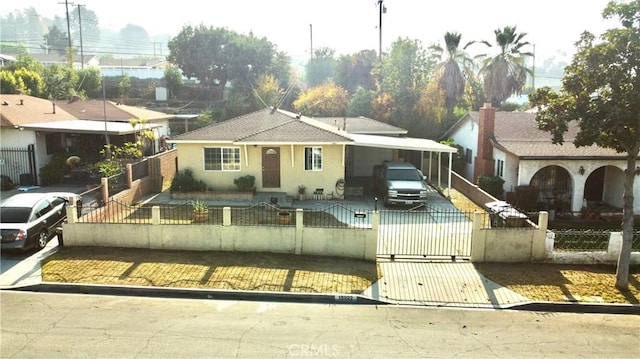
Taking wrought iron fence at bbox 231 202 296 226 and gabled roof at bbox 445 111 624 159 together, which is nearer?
wrought iron fence at bbox 231 202 296 226

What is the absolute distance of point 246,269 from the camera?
13117 mm

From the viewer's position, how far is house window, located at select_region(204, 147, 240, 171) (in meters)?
21.8

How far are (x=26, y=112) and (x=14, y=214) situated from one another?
1331 cm

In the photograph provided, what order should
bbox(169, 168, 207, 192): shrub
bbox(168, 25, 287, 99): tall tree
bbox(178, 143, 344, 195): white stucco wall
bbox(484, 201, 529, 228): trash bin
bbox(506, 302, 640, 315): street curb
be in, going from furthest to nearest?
bbox(168, 25, 287, 99): tall tree → bbox(178, 143, 344, 195): white stucco wall → bbox(169, 168, 207, 192): shrub → bbox(484, 201, 529, 228): trash bin → bbox(506, 302, 640, 315): street curb

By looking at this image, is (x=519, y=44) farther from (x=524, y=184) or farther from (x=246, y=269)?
(x=246, y=269)

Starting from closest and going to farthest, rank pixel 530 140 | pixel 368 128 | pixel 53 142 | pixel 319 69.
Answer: pixel 530 140 → pixel 53 142 → pixel 368 128 → pixel 319 69

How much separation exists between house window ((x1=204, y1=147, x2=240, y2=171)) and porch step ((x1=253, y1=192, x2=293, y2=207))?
1648 millimetres

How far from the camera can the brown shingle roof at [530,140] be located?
814 inches

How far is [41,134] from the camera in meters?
23.8

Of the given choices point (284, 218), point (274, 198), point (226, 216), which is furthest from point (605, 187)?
point (226, 216)

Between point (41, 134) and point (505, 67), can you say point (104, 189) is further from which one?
point (505, 67)

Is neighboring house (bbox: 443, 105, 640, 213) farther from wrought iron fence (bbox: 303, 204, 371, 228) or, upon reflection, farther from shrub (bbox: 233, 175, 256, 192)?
shrub (bbox: 233, 175, 256, 192)

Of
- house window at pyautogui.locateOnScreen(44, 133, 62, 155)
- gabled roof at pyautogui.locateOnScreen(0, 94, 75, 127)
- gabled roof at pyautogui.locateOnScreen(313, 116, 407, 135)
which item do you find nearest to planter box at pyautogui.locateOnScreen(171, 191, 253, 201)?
gabled roof at pyautogui.locateOnScreen(313, 116, 407, 135)

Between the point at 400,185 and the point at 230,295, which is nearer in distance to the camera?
the point at 230,295
